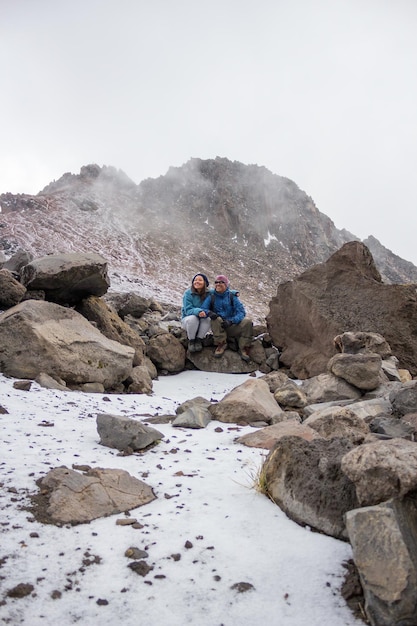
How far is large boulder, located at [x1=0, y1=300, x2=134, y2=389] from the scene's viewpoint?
598cm

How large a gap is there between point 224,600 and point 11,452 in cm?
218

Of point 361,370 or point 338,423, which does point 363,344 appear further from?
point 338,423

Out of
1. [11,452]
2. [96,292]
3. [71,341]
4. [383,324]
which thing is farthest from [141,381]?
[383,324]

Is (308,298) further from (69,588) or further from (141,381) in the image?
(69,588)

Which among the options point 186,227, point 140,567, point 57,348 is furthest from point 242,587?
point 186,227

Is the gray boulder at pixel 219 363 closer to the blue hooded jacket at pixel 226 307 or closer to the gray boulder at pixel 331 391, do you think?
the blue hooded jacket at pixel 226 307

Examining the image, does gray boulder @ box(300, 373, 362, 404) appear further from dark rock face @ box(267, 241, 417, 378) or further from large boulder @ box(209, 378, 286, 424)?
dark rock face @ box(267, 241, 417, 378)

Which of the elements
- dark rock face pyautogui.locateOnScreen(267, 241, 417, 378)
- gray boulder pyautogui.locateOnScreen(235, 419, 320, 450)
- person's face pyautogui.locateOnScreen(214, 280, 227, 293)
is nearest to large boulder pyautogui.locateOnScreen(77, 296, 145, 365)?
person's face pyautogui.locateOnScreen(214, 280, 227, 293)

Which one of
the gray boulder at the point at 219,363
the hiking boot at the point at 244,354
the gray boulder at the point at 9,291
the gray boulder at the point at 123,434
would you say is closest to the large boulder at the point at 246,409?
the gray boulder at the point at 123,434

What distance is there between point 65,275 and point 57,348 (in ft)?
6.10

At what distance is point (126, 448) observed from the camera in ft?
13.1

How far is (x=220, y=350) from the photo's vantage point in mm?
9281

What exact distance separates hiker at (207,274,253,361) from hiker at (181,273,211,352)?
0.61 feet

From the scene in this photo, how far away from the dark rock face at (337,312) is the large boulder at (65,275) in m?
3.97
